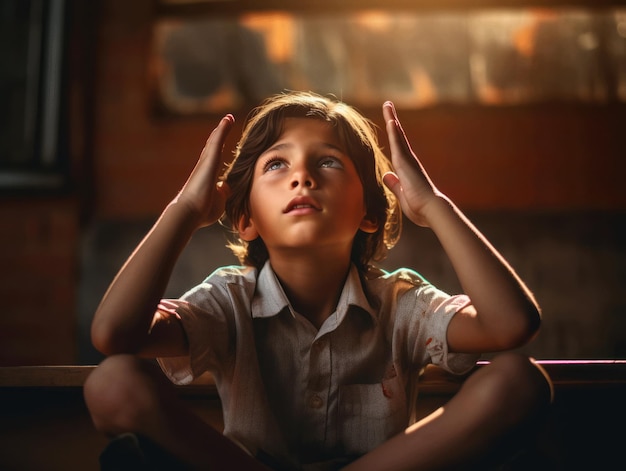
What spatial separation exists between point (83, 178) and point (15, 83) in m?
0.38

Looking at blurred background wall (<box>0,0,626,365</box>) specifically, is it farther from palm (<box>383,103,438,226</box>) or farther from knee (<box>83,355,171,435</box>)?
knee (<box>83,355,171,435</box>)

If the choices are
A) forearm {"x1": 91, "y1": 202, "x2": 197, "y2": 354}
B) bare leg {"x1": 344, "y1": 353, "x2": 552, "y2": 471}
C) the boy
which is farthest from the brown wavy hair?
bare leg {"x1": 344, "y1": 353, "x2": 552, "y2": 471}

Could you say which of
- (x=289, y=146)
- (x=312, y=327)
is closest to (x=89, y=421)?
(x=312, y=327)

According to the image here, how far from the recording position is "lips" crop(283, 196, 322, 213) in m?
0.82

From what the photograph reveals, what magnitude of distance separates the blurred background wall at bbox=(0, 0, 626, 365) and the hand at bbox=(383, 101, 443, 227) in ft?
3.97

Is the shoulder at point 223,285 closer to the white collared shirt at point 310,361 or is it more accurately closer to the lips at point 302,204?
the white collared shirt at point 310,361

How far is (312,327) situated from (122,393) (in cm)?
27

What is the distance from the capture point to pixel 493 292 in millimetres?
729

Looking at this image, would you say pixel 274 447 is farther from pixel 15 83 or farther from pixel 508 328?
pixel 15 83

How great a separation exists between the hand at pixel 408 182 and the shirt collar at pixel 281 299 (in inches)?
4.6

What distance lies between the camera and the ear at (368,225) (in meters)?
0.96

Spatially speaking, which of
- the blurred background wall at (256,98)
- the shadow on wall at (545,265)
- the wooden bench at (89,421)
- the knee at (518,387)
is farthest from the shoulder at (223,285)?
the blurred background wall at (256,98)

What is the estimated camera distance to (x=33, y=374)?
0.84 m

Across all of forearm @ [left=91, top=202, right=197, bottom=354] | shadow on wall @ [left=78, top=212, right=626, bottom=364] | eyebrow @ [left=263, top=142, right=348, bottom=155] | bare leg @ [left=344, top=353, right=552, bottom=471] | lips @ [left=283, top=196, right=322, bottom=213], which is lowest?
shadow on wall @ [left=78, top=212, right=626, bottom=364]
